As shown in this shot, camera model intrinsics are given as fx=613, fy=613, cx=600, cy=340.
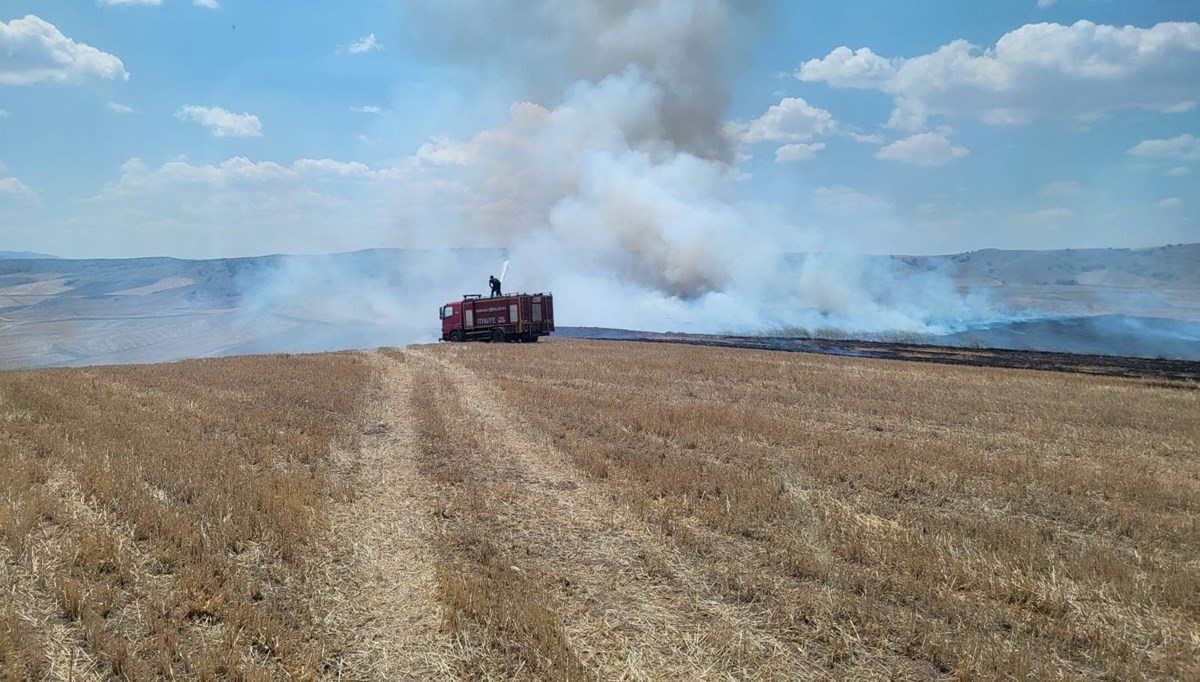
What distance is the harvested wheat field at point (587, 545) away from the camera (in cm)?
493

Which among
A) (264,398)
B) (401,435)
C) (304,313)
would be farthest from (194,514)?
(304,313)

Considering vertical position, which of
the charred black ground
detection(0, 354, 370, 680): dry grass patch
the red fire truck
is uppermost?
the red fire truck

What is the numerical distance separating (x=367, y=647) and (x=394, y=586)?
1070 millimetres

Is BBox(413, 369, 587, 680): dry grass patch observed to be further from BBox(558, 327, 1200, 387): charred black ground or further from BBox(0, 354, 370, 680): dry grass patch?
BBox(558, 327, 1200, 387): charred black ground

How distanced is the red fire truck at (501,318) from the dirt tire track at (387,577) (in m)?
27.0

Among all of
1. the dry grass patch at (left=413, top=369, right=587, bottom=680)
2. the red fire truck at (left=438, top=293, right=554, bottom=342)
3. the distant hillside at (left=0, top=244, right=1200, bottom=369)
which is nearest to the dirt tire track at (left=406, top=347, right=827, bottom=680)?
the dry grass patch at (left=413, top=369, right=587, bottom=680)

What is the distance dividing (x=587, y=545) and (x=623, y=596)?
1.28 m

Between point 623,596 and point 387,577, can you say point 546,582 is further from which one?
point 387,577

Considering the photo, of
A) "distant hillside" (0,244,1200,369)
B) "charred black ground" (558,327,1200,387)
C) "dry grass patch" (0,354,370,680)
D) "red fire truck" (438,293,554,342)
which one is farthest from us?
Result: "distant hillside" (0,244,1200,369)

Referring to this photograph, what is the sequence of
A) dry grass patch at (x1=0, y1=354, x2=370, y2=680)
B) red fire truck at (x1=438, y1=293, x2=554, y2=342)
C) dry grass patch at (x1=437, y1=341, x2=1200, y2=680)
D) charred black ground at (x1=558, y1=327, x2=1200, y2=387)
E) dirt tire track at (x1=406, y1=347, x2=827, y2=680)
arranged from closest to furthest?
dry grass patch at (x1=0, y1=354, x2=370, y2=680), dirt tire track at (x1=406, y1=347, x2=827, y2=680), dry grass patch at (x1=437, y1=341, x2=1200, y2=680), charred black ground at (x1=558, y1=327, x2=1200, y2=387), red fire truck at (x1=438, y1=293, x2=554, y2=342)

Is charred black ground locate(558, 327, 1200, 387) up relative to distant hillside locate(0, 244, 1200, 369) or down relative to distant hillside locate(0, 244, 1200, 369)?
down

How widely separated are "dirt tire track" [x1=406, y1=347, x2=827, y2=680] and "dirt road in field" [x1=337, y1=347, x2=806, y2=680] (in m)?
0.02

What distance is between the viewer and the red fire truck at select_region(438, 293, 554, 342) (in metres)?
38.2

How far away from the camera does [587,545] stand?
7258 millimetres
